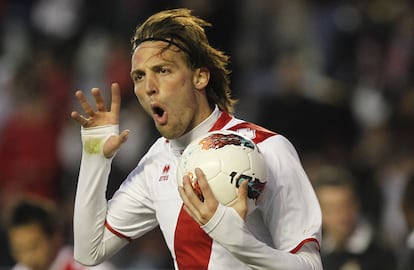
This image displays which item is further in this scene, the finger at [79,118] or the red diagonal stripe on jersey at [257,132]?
the finger at [79,118]

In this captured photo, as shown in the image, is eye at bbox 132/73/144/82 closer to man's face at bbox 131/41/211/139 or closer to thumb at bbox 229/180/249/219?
man's face at bbox 131/41/211/139

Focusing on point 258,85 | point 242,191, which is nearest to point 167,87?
point 242,191

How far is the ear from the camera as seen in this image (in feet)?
17.9

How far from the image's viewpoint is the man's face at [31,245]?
731 cm

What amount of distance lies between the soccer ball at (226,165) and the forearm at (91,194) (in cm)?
70

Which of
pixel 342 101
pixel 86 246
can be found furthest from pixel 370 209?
pixel 86 246

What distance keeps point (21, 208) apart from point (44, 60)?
5602 mm

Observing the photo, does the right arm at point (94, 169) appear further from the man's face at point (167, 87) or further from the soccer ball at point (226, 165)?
the soccer ball at point (226, 165)

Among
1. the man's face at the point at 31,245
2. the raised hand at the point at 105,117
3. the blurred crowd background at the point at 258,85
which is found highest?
the raised hand at the point at 105,117

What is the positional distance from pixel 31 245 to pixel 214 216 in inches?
112

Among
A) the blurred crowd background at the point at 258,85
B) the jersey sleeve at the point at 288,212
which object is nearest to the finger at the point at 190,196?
the jersey sleeve at the point at 288,212

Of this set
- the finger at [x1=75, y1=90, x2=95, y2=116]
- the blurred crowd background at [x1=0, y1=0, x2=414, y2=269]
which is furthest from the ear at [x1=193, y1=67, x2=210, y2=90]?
the blurred crowd background at [x1=0, y1=0, x2=414, y2=269]

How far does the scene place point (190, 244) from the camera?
5355mm

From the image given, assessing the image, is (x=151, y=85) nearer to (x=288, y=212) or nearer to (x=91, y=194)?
(x=91, y=194)
